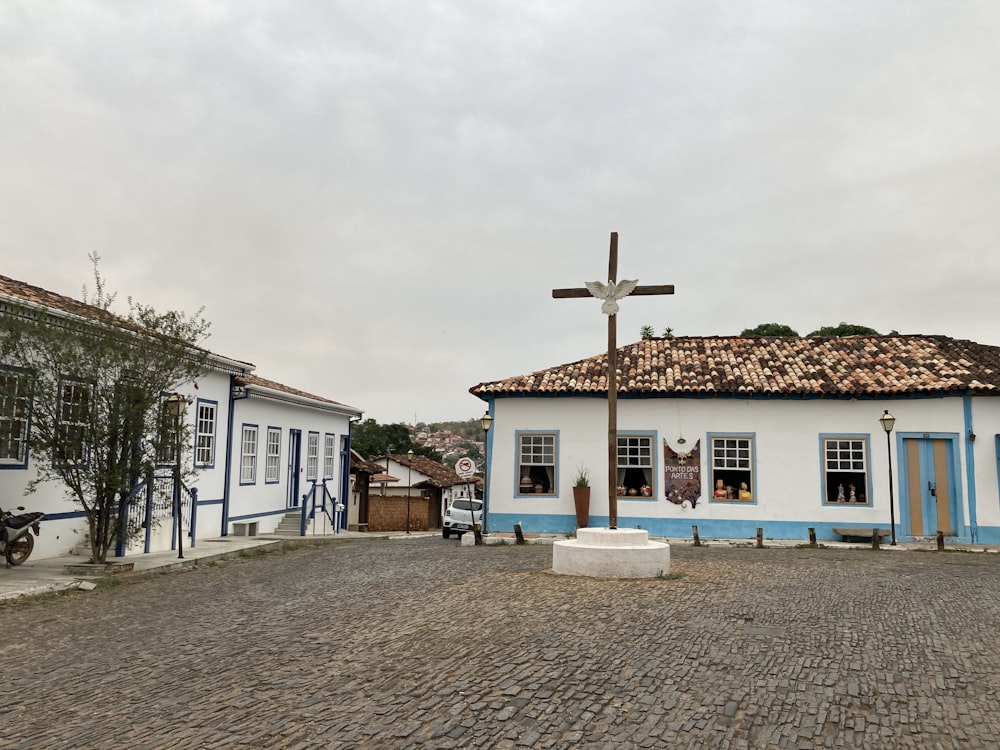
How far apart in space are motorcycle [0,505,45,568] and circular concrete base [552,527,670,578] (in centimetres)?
770

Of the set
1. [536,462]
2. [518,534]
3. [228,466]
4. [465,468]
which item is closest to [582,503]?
[536,462]

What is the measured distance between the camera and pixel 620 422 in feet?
61.0

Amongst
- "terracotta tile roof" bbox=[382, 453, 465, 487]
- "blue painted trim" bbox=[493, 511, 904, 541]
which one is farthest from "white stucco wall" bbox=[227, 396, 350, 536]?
"terracotta tile roof" bbox=[382, 453, 465, 487]

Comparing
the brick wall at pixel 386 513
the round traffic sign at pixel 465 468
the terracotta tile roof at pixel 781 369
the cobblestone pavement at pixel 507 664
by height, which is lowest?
the brick wall at pixel 386 513

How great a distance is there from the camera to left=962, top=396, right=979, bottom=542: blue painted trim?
16.9 metres

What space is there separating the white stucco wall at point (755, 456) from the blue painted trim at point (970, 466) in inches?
3.0

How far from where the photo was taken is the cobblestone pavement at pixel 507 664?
4680mm

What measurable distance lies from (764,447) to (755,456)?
0.97 ft

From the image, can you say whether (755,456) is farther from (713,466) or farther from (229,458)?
(229,458)

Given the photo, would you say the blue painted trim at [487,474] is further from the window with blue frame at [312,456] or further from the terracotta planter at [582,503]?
the window with blue frame at [312,456]

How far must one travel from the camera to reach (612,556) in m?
10.5

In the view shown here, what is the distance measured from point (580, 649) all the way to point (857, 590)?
5.17m

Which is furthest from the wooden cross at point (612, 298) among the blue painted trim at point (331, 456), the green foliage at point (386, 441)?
the green foliage at point (386, 441)

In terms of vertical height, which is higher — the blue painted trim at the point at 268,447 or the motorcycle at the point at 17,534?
the blue painted trim at the point at 268,447
